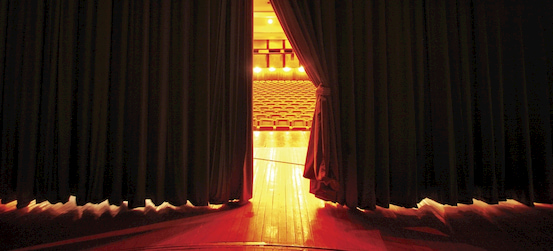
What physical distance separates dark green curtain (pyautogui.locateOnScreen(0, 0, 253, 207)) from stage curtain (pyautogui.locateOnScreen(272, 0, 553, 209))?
43 centimetres

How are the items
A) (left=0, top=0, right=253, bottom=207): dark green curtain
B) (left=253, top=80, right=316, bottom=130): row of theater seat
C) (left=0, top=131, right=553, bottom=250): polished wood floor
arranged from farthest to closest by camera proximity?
(left=253, top=80, right=316, bottom=130): row of theater seat, (left=0, top=0, right=253, bottom=207): dark green curtain, (left=0, top=131, right=553, bottom=250): polished wood floor

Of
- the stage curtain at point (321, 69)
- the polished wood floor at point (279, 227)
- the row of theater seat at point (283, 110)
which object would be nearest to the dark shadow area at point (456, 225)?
the polished wood floor at point (279, 227)

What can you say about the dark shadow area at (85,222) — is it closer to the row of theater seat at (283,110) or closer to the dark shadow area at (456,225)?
the dark shadow area at (456,225)

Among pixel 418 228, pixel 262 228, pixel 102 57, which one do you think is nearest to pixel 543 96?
pixel 418 228

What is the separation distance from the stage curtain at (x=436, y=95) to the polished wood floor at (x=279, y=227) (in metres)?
0.09

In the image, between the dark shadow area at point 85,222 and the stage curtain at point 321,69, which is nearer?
the dark shadow area at point 85,222

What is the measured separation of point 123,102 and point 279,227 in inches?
35.0

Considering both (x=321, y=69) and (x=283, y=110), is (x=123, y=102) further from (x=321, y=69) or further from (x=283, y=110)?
(x=283, y=110)

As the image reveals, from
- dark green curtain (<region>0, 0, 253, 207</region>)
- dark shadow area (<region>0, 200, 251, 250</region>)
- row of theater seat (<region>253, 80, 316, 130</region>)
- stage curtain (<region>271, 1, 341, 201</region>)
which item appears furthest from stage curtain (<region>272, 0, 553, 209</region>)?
row of theater seat (<region>253, 80, 316, 130</region>)

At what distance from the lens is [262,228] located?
103cm

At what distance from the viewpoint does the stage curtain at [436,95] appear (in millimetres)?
1206

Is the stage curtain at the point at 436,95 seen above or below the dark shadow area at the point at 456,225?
above

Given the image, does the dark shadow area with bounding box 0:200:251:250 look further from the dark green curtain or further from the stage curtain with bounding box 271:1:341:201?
the stage curtain with bounding box 271:1:341:201

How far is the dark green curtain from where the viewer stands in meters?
1.19
